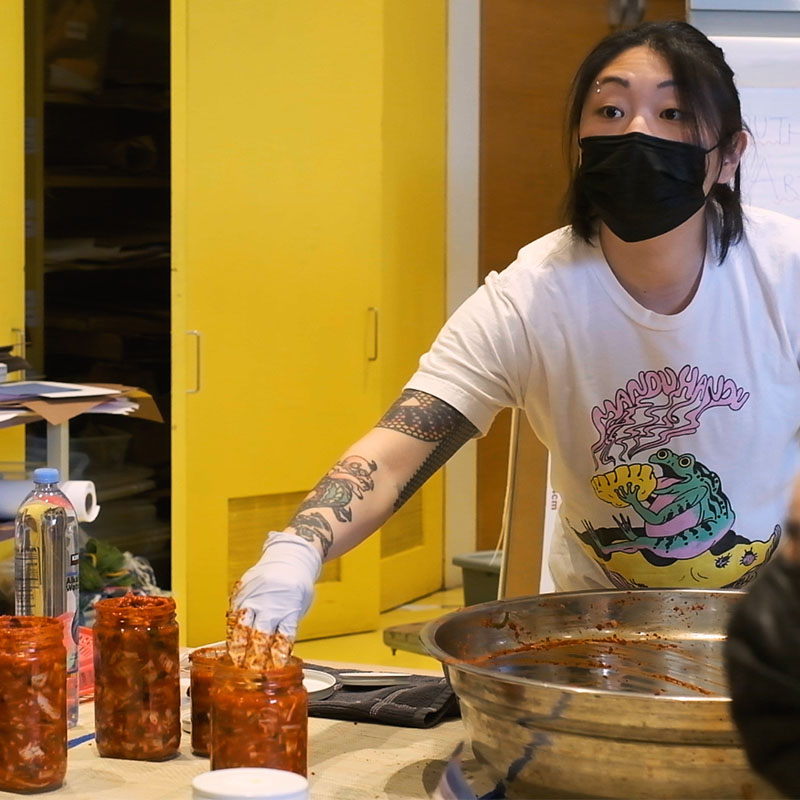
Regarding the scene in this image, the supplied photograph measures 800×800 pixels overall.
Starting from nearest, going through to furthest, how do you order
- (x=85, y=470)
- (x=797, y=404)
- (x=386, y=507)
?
1. (x=386, y=507)
2. (x=797, y=404)
3. (x=85, y=470)

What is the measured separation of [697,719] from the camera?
3.18 feet

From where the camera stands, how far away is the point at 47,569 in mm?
1382

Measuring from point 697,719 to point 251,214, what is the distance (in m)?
3.10

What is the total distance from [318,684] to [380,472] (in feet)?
0.85

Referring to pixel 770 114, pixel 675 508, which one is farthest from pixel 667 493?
pixel 770 114

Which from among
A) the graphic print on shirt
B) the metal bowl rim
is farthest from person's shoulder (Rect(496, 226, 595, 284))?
the metal bowl rim

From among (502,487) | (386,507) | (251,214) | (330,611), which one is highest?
(251,214)

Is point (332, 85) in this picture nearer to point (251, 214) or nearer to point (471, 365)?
point (251, 214)

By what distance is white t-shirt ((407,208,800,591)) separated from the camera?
1562 millimetres

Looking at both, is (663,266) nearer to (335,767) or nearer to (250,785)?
(335,767)

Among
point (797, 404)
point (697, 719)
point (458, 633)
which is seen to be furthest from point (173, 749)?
point (797, 404)

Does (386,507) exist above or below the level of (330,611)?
above

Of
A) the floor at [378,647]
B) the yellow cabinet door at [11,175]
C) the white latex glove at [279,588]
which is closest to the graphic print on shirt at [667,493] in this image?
the white latex glove at [279,588]

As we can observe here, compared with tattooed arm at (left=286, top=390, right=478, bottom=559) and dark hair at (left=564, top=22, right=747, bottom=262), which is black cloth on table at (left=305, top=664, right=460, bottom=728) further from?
dark hair at (left=564, top=22, right=747, bottom=262)
